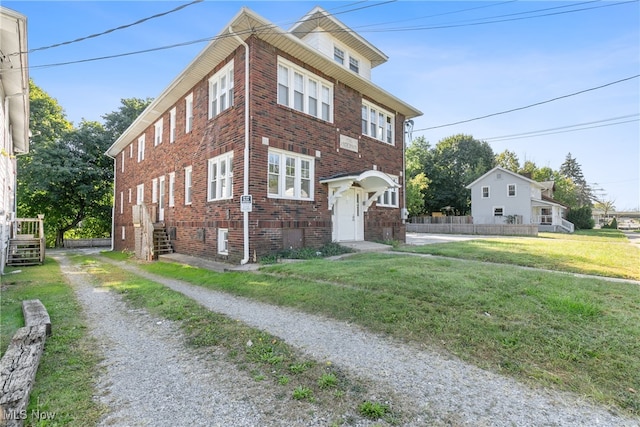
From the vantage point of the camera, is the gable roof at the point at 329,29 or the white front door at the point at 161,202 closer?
the gable roof at the point at 329,29

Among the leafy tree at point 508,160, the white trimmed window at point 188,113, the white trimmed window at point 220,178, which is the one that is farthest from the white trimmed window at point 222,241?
the leafy tree at point 508,160

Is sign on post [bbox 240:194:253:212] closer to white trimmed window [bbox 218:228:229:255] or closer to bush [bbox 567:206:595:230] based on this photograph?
white trimmed window [bbox 218:228:229:255]

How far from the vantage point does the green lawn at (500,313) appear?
3094mm

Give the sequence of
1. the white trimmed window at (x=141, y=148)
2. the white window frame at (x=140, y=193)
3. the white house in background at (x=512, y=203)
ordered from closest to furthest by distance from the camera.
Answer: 1. the white window frame at (x=140, y=193)
2. the white trimmed window at (x=141, y=148)
3. the white house in background at (x=512, y=203)

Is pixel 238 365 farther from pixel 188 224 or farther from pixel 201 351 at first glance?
pixel 188 224

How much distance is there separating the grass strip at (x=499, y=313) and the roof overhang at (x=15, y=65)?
7303 millimetres

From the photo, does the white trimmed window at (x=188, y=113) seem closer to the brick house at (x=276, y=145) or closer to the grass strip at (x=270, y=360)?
the brick house at (x=276, y=145)

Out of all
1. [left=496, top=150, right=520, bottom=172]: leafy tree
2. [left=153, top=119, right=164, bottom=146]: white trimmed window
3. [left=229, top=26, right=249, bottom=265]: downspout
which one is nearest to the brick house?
[left=229, top=26, right=249, bottom=265]: downspout

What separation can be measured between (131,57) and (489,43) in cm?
1217

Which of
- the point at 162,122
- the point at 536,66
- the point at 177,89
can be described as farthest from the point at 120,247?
the point at 536,66

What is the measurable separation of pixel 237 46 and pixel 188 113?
495 cm

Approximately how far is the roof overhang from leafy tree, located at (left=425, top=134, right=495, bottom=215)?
135 ft

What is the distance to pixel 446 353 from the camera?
11.6 feet

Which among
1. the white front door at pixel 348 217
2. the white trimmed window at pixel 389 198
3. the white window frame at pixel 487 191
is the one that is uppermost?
the white window frame at pixel 487 191
